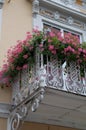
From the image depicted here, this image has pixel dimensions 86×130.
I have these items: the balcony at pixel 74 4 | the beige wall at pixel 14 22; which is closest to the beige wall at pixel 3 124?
the beige wall at pixel 14 22

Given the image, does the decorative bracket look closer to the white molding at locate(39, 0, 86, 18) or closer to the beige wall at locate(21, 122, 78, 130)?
the beige wall at locate(21, 122, 78, 130)

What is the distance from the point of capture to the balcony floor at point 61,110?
17.8ft

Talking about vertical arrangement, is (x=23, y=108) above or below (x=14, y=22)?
below

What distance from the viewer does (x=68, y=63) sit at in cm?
573

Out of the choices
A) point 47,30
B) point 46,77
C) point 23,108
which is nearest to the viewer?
point 46,77

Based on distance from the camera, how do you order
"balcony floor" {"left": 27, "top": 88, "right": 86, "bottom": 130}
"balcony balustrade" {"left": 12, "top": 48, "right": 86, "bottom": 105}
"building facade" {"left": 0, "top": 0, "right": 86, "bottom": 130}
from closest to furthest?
"balcony balustrade" {"left": 12, "top": 48, "right": 86, "bottom": 105}, "balcony floor" {"left": 27, "top": 88, "right": 86, "bottom": 130}, "building facade" {"left": 0, "top": 0, "right": 86, "bottom": 130}

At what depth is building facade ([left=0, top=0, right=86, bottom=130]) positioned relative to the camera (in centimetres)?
579

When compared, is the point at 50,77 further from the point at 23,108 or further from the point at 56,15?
the point at 56,15

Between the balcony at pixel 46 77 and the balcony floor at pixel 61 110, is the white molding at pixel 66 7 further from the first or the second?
the balcony floor at pixel 61 110

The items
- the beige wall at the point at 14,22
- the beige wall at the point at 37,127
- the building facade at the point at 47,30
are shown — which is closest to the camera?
the building facade at the point at 47,30

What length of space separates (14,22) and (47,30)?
2.89 feet

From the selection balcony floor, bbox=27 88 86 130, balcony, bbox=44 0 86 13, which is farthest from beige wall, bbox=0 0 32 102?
balcony, bbox=44 0 86 13

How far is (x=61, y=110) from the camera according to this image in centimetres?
612

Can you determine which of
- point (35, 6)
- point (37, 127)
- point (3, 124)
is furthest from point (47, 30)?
point (3, 124)
